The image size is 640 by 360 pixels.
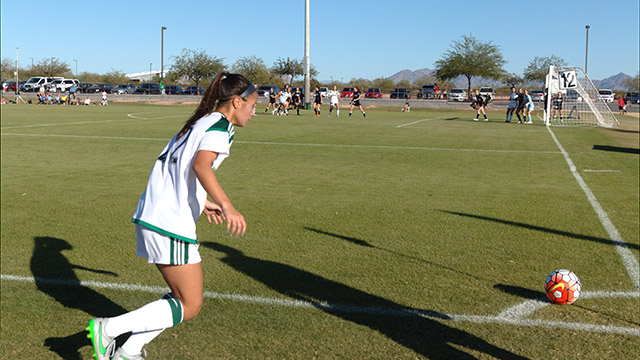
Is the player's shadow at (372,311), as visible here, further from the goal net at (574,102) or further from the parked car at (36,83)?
the parked car at (36,83)

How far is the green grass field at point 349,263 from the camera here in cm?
419

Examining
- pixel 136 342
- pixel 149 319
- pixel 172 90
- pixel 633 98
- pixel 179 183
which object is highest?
pixel 172 90

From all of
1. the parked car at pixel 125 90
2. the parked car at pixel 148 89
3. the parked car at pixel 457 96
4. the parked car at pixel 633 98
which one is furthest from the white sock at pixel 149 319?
the parked car at pixel 125 90

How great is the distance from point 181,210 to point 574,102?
3348cm

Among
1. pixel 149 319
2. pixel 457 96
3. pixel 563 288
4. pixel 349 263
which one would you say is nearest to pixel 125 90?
pixel 457 96

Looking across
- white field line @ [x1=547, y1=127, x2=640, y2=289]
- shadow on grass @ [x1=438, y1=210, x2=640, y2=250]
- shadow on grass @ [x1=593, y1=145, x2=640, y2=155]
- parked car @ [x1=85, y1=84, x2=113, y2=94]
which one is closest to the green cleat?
white field line @ [x1=547, y1=127, x2=640, y2=289]

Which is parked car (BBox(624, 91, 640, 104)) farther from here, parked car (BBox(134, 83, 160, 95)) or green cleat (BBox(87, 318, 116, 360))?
green cleat (BBox(87, 318, 116, 360))

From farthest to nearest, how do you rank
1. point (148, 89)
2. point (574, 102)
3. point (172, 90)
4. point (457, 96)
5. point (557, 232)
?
point (172, 90) → point (148, 89) → point (457, 96) → point (574, 102) → point (557, 232)

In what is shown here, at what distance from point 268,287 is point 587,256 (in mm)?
3418

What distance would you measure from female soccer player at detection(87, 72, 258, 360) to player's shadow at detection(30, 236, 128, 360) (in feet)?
2.54

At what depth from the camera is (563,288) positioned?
485 centimetres

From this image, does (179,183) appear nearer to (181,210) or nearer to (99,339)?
(181,210)

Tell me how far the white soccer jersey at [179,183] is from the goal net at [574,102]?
28.7 meters

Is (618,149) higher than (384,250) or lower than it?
higher
